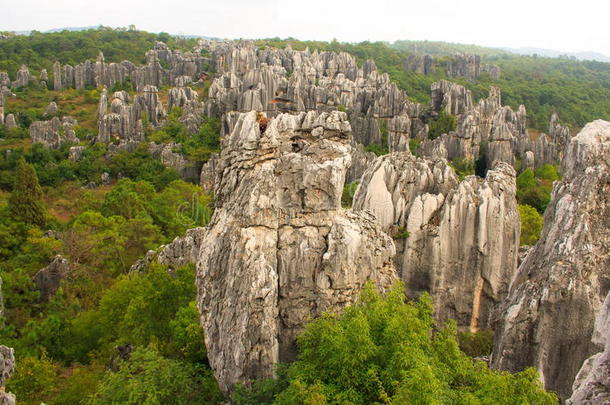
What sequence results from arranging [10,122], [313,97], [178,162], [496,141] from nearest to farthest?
[178,162], [496,141], [10,122], [313,97]

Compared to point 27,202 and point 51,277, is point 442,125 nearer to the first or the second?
point 27,202

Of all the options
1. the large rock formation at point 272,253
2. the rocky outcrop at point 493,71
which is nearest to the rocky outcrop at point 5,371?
the large rock formation at point 272,253

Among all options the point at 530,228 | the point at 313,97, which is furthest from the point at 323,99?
the point at 530,228

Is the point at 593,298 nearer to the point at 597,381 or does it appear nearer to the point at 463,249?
the point at 597,381

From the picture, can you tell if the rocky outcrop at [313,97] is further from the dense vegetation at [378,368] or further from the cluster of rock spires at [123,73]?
the dense vegetation at [378,368]

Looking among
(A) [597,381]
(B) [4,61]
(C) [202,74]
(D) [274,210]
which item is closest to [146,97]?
(C) [202,74]

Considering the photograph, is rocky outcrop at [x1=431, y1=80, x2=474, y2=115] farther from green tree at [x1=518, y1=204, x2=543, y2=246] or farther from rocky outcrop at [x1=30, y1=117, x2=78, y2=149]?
rocky outcrop at [x1=30, y1=117, x2=78, y2=149]
